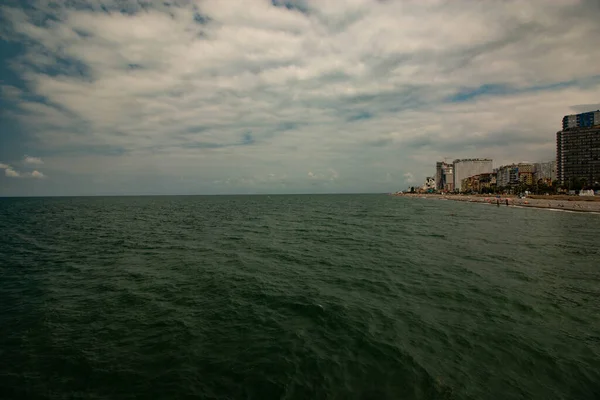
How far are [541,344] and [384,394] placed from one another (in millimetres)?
7093

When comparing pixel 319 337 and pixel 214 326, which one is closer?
pixel 319 337

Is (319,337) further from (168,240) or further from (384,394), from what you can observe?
(168,240)

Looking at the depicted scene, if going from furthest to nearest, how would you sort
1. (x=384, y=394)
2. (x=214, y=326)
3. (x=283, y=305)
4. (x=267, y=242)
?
(x=267, y=242) → (x=283, y=305) → (x=214, y=326) → (x=384, y=394)

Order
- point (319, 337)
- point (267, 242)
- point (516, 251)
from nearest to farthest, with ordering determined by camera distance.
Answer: point (319, 337) < point (516, 251) < point (267, 242)

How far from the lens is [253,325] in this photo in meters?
12.7

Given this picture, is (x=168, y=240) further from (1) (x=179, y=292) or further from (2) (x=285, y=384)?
(2) (x=285, y=384)

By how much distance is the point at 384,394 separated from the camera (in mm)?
8453

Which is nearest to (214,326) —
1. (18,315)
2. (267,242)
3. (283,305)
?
(283,305)

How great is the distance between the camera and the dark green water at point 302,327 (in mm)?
8875

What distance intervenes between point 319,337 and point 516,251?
82.5ft

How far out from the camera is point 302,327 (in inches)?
496

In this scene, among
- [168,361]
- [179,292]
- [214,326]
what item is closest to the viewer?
[168,361]

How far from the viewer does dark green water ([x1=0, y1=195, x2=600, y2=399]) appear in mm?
8875

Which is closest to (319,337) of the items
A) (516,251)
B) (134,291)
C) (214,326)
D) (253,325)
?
(253,325)
